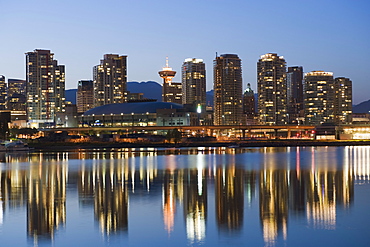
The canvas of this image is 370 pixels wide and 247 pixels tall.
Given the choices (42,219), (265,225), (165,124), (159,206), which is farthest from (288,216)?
(165,124)

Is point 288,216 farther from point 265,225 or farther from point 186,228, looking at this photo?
point 186,228

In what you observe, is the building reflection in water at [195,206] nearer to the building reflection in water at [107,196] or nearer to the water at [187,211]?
the water at [187,211]

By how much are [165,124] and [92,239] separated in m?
172

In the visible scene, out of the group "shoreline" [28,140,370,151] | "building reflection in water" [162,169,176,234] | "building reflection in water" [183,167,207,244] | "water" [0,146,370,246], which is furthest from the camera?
"shoreline" [28,140,370,151]

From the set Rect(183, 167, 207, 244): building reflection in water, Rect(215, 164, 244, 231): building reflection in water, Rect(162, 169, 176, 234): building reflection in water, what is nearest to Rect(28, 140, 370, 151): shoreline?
Rect(162, 169, 176, 234): building reflection in water

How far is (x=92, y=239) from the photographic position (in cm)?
1853

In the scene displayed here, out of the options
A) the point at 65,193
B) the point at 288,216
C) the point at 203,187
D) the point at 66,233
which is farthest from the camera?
the point at 203,187

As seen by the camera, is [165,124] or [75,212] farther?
[165,124]

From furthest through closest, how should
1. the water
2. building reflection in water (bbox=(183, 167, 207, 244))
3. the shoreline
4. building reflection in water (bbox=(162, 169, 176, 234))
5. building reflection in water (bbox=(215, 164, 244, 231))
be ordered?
the shoreline
building reflection in water (bbox=(162, 169, 176, 234))
building reflection in water (bbox=(215, 164, 244, 231))
building reflection in water (bbox=(183, 167, 207, 244))
the water

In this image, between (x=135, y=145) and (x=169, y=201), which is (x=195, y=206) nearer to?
(x=169, y=201)

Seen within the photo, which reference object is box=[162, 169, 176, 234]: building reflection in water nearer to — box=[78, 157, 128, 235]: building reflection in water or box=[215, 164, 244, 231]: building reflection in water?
box=[78, 157, 128, 235]: building reflection in water

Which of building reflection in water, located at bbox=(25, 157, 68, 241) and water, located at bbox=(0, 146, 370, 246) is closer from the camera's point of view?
water, located at bbox=(0, 146, 370, 246)

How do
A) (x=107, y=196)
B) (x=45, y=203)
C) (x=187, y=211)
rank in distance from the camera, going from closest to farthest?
(x=187, y=211), (x=45, y=203), (x=107, y=196)

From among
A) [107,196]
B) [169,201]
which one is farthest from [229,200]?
[107,196]
